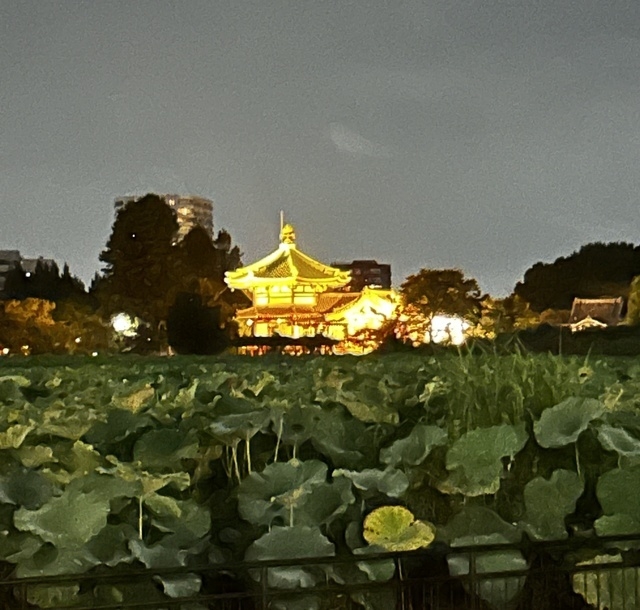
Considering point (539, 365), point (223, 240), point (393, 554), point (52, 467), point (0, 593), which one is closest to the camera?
point (393, 554)

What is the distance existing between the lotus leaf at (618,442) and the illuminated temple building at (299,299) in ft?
176


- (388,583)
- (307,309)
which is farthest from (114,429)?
(307,309)

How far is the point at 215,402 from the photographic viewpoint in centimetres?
321

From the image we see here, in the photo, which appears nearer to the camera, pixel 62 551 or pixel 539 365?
pixel 62 551

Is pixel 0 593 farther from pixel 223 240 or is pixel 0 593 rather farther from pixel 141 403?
pixel 223 240

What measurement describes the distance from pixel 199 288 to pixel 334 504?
53709 mm

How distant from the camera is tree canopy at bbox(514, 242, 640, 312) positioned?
235ft

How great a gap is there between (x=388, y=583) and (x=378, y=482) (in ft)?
1.47

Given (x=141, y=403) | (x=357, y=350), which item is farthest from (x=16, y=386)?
(x=357, y=350)

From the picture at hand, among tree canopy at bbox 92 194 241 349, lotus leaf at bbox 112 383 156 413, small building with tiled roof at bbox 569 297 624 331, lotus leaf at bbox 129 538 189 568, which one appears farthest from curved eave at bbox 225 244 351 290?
lotus leaf at bbox 129 538 189 568

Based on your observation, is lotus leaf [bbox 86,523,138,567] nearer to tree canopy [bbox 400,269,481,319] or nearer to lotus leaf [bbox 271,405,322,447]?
lotus leaf [bbox 271,405,322,447]

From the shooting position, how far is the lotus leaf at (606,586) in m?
2.43

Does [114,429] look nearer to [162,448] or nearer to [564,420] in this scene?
[162,448]

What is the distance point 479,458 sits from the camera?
2.70 metres
